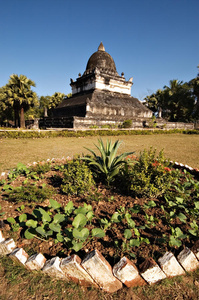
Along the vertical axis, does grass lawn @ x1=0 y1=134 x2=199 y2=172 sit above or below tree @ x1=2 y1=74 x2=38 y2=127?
below

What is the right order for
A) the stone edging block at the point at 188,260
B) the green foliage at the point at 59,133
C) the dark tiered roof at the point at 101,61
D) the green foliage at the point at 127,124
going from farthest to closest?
the dark tiered roof at the point at 101,61 < the green foliage at the point at 127,124 < the green foliage at the point at 59,133 < the stone edging block at the point at 188,260

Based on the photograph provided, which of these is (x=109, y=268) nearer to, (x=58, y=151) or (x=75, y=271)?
(x=75, y=271)

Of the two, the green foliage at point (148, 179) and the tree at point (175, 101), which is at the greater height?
the tree at point (175, 101)

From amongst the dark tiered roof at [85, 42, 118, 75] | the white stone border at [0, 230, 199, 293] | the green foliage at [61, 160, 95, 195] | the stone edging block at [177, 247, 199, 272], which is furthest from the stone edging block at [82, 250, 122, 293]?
the dark tiered roof at [85, 42, 118, 75]

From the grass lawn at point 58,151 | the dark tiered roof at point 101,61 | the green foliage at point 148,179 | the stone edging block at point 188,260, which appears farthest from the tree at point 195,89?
the stone edging block at point 188,260

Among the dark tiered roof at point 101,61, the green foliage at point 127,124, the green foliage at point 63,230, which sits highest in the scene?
the dark tiered roof at point 101,61

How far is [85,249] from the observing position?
67.1 inches

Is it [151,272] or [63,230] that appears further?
[63,230]

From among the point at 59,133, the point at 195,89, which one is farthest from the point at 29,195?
the point at 195,89

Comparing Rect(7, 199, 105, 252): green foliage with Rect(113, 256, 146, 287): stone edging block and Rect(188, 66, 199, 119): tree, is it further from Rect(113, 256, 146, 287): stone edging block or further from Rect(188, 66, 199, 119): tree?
Rect(188, 66, 199, 119): tree

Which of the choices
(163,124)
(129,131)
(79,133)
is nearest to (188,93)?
(163,124)

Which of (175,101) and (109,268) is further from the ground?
(175,101)

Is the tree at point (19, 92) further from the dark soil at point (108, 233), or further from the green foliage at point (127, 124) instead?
the dark soil at point (108, 233)

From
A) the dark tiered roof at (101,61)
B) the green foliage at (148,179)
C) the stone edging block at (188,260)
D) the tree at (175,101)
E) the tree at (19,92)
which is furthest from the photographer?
the tree at (175,101)
